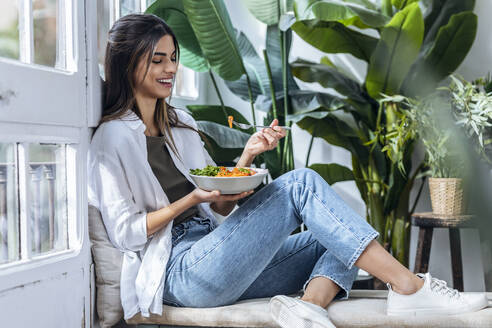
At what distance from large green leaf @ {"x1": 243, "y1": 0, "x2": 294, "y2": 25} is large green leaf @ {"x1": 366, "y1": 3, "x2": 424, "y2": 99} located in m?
0.45

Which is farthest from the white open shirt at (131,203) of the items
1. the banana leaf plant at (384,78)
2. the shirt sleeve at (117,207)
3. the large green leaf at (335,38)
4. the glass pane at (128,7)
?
the large green leaf at (335,38)

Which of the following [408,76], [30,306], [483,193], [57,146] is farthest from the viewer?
[408,76]

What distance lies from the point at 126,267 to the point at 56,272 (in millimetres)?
187

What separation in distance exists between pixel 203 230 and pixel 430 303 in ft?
2.11

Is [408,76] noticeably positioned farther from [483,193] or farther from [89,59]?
[89,59]

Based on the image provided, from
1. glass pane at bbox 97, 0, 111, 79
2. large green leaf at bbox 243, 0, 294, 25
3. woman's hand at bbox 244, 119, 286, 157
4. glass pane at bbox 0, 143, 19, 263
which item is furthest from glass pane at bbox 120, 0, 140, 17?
glass pane at bbox 0, 143, 19, 263

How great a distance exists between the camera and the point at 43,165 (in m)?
1.29

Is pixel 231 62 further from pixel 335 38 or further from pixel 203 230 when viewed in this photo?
pixel 203 230

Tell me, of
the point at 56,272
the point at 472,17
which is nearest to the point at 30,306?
the point at 56,272

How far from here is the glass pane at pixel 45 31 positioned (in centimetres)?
126

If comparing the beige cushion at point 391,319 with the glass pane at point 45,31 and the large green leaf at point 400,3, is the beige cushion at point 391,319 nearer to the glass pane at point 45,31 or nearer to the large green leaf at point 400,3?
the glass pane at point 45,31

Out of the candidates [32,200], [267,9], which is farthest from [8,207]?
[267,9]

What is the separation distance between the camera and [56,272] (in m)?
1.31

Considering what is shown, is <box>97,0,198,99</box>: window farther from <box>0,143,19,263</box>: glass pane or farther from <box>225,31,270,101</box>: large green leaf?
<box>0,143,19,263</box>: glass pane
